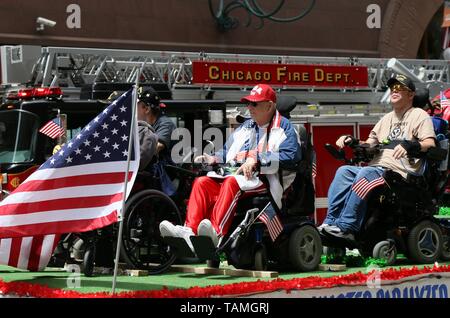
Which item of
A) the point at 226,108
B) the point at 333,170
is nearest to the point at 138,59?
the point at 226,108

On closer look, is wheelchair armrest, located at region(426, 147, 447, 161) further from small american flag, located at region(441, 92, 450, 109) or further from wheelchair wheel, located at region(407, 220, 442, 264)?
small american flag, located at region(441, 92, 450, 109)

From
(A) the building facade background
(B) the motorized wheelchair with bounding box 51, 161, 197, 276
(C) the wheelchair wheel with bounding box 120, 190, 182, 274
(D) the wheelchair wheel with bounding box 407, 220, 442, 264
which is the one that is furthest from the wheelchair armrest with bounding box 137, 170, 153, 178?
(A) the building facade background

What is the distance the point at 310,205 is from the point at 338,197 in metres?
0.50

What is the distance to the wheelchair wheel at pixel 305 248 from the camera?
8.21 metres

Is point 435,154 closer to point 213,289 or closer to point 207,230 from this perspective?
point 207,230

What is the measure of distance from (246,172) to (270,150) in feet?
1.32

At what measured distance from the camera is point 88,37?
2125 centimetres

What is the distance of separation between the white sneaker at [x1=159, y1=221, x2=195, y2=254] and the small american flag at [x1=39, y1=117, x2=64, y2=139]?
3.34 metres

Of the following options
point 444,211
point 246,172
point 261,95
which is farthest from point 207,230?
point 444,211

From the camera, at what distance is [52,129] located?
10797mm

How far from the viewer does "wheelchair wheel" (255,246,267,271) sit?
7.97 m

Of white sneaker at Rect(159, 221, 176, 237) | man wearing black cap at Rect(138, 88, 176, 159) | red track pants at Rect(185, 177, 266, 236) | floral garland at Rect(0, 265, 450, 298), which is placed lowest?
floral garland at Rect(0, 265, 450, 298)

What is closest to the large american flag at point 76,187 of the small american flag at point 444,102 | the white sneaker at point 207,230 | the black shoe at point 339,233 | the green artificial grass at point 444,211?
the white sneaker at point 207,230
